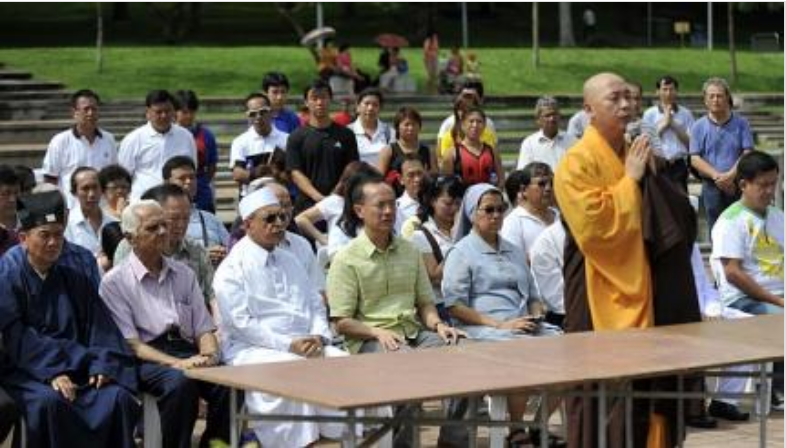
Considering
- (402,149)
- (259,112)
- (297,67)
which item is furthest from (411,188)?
(297,67)

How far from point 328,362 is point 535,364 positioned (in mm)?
799

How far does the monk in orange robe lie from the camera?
7402 mm

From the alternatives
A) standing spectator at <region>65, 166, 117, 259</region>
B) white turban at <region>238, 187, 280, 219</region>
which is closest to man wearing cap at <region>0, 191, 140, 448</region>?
white turban at <region>238, 187, 280, 219</region>

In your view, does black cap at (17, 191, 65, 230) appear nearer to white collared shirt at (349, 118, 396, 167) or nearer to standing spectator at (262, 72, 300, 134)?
white collared shirt at (349, 118, 396, 167)

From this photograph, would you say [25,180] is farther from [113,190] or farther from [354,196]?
[354,196]

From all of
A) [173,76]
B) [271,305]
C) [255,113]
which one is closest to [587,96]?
[271,305]

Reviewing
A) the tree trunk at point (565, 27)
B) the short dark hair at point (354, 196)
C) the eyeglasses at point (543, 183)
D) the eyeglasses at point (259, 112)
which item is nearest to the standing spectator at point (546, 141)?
the eyeglasses at point (259, 112)

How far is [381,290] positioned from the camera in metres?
9.05

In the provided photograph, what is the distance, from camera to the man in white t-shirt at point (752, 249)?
10.3 m

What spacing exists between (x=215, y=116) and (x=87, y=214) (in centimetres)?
1463

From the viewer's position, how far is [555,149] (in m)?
13.3

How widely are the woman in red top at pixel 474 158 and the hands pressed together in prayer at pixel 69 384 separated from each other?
490 centimetres

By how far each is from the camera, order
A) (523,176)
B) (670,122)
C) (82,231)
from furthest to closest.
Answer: (670,122) < (523,176) < (82,231)

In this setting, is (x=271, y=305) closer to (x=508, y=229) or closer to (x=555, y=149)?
(x=508, y=229)
